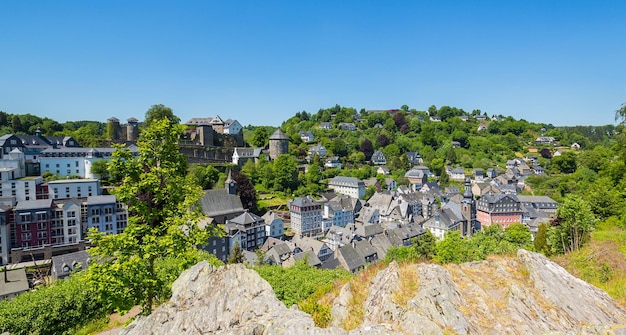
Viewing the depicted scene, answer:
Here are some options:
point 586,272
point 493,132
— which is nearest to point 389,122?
point 493,132

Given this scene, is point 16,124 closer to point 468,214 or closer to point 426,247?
point 426,247

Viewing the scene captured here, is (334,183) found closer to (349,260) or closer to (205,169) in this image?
(205,169)

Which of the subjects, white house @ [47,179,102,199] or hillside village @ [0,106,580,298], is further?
white house @ [47,179,102,199]

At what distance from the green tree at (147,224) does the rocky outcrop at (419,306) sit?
3.91ft

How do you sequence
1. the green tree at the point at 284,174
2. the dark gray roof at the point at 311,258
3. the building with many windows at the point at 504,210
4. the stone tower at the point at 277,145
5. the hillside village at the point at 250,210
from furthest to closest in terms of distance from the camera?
the stone tower at the point at 277,145
the green tree at the point at 284,174
the building with many windows at the point at 504,210
the hillside village at the point at 250,210
the dark gray roof at the point at 311,258

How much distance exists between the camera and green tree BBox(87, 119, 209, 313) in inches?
301

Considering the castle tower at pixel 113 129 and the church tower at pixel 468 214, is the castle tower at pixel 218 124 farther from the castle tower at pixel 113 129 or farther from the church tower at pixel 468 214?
the church tower at pixel 468 214

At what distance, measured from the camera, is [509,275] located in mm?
8602

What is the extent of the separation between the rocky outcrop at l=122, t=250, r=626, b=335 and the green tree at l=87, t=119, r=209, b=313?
1.19 m

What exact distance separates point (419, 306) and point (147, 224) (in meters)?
6.89

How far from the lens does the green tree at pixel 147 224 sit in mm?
7637

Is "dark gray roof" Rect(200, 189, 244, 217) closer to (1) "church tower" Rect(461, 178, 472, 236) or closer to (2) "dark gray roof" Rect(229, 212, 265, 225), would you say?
(2) "dark gray roof" Rect(229, 212, 265, 225)

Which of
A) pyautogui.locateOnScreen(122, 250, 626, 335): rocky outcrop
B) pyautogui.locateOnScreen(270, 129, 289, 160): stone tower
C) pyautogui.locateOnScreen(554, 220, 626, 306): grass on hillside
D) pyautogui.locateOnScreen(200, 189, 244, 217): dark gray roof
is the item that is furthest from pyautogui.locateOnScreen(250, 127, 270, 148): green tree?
pyautogui.locateOnScreen(122, 250, 626, 335): rocky outcrop

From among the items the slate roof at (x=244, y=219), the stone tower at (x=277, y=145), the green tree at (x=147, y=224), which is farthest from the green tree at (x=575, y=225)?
the stone tower at (x=277, y=145)
